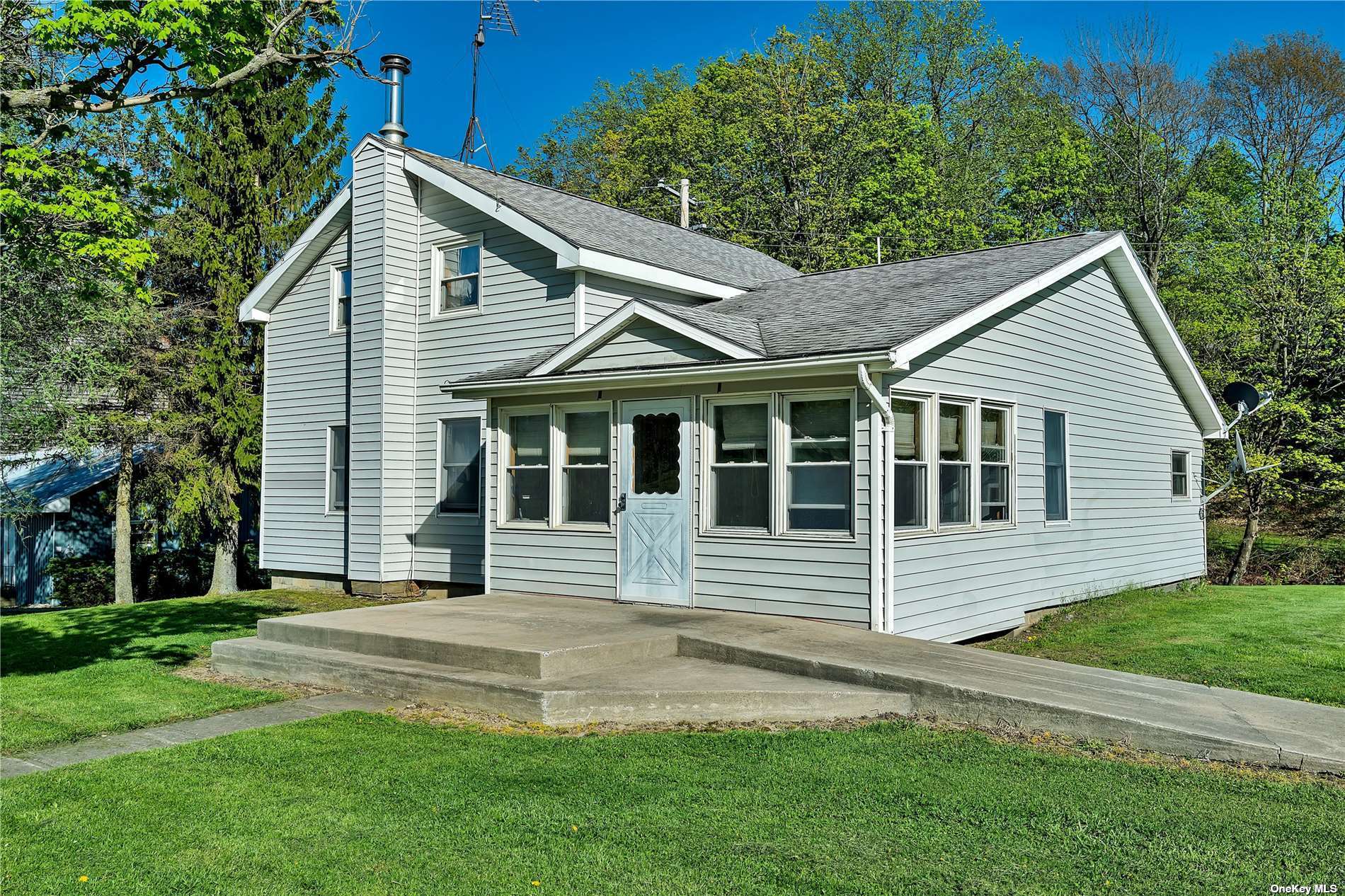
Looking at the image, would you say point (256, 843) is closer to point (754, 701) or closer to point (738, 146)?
point (754, 701)

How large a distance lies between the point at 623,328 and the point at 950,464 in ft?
12.4

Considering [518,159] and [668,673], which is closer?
[668,673]

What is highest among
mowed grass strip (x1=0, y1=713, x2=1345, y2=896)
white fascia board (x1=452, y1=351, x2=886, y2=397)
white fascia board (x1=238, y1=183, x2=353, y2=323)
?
white fascia board (x1=238, y1=183, x2=353, y2=323)

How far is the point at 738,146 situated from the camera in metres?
31.9

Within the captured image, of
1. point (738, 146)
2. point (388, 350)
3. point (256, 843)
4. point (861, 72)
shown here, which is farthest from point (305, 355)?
point (861, 72)

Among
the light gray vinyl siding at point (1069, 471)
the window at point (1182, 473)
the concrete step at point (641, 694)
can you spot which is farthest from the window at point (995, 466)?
the window at point (1182, 473)

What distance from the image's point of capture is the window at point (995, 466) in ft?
37.7

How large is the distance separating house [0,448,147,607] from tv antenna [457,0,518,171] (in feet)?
38.0

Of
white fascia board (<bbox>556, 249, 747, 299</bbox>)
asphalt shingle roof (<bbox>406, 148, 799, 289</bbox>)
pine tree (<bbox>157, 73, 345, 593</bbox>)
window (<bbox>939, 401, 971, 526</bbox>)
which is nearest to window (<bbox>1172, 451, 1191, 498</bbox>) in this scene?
asphalt shingle roof (<bbox>406, 148, 799, 289</bbox>)

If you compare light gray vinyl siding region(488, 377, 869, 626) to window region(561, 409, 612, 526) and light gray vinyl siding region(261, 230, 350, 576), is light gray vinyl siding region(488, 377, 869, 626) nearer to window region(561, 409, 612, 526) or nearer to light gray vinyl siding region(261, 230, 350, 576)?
window region(561, 409, 612, 526)

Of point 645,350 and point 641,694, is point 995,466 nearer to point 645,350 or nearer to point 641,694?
point 645,350

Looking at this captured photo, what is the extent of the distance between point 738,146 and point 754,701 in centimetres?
2696

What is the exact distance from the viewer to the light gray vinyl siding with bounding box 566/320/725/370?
10.8 metres

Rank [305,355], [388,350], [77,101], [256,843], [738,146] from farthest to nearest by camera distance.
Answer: [738,146], [305,355], [388,350], [77,101], [256,843]
